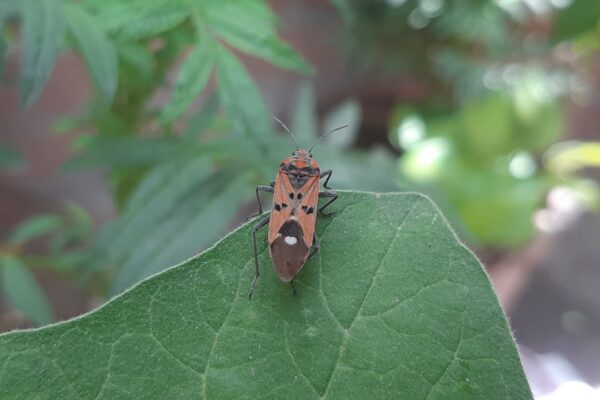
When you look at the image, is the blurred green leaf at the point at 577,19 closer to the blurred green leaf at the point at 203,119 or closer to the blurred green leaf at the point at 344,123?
the blurred green leaf at the point at 344,123

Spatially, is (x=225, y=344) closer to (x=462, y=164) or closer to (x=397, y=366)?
(x=397, y=366)

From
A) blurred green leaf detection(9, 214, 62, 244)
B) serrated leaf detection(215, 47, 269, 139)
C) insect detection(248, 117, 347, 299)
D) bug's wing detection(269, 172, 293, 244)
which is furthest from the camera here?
blurred green leaf detection(9, 214, 62, 244)

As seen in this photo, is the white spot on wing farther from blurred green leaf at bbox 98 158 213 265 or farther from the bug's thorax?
blurred green leaf at bbox 98 158 213 265

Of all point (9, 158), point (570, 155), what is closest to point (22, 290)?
point (9, 158)

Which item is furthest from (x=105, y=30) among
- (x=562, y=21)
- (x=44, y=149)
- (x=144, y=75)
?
(x=44, y=149)

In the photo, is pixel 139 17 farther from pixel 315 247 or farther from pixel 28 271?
pixel 28 271

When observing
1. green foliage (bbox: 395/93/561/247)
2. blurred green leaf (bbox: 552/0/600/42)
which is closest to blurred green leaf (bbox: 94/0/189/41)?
blurred green leaf (bbox: 552/0/600/42)

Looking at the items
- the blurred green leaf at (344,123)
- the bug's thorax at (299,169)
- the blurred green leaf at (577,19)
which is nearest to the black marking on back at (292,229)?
the bug's thorax at (299,169)
